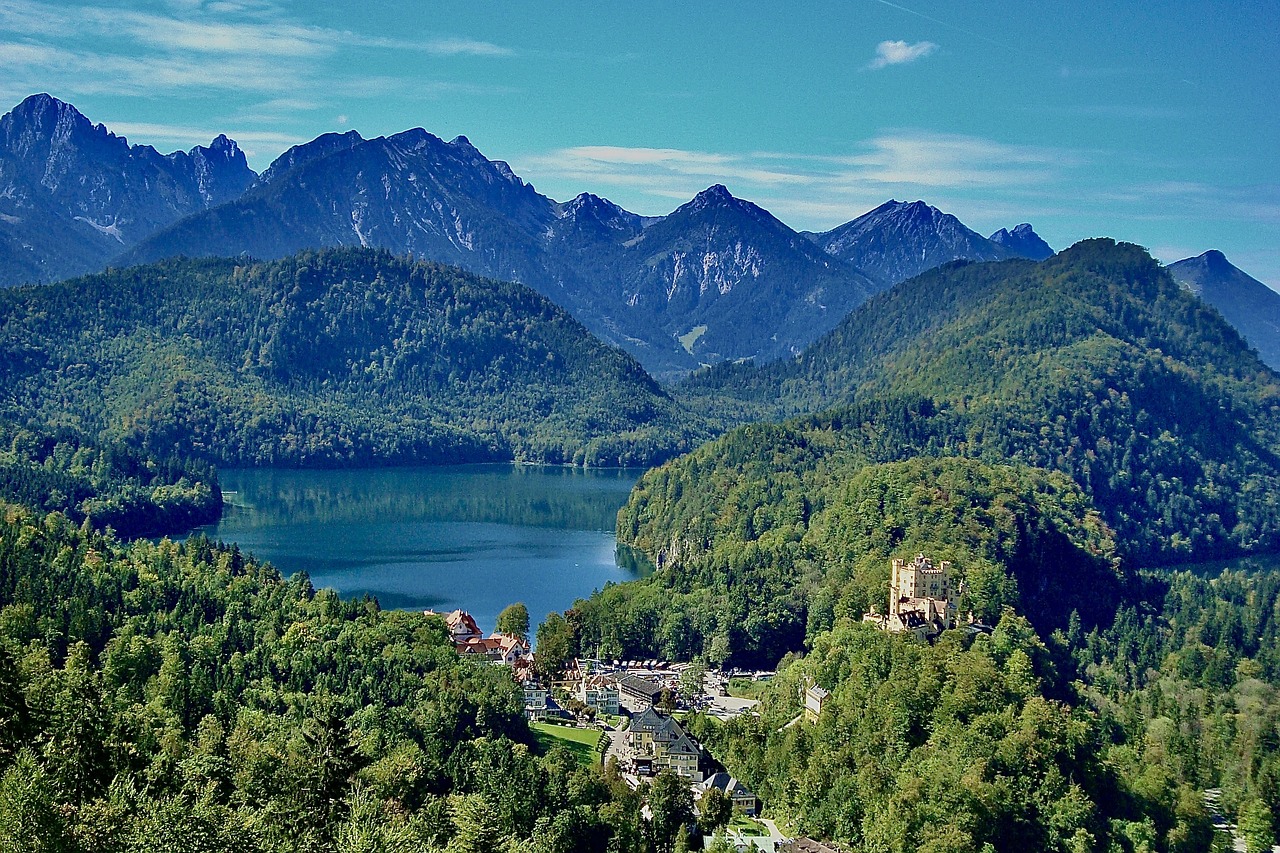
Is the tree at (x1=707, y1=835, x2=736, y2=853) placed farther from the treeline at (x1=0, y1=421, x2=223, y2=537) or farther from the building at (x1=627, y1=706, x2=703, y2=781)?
the treeline at (x1=0, y1=421, x2=223, y2=537)

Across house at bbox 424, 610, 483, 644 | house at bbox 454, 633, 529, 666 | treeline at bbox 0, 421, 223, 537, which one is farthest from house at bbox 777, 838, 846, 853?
treeline at bbox 0, 421, 223, 537

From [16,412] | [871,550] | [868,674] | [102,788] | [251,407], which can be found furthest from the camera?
[251,407]

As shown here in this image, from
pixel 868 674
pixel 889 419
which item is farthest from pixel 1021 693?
pixel 889 419

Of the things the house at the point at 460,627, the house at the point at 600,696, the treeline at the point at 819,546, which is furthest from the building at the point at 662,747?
the treeline at the point at 819,546

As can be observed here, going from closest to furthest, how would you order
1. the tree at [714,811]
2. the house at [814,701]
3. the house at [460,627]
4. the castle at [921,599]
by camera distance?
the tree at [714,811]
the house at [814,701]
the castle at [921,599]
the house at [460,627]

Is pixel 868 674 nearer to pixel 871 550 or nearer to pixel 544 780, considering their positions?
pixel 544 780

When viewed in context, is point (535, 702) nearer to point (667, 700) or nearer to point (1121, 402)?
point (667, 700)

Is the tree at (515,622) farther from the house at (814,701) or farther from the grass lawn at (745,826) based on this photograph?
the grass lawn at (745,826)
